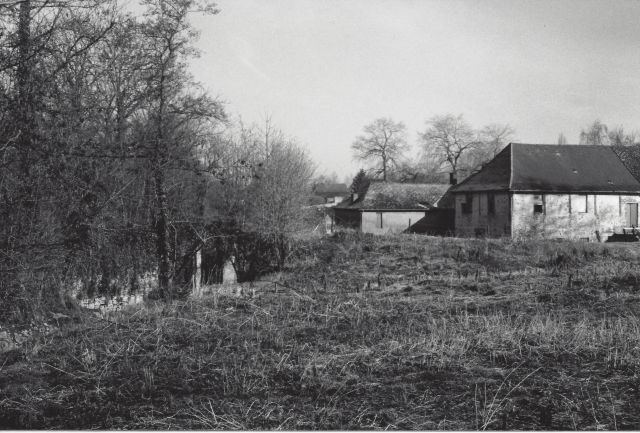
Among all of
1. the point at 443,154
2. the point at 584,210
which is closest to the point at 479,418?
the point at 584,210

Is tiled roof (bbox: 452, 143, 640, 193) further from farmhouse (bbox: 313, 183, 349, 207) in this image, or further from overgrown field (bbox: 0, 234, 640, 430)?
farmhouse (bbox: 313, 183, 349, 207)

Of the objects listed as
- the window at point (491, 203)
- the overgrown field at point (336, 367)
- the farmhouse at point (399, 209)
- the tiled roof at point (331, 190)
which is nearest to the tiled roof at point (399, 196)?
the farmhouse at point (399, 209)

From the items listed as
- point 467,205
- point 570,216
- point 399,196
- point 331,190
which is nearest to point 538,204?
point 570,216

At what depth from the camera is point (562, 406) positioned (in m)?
4.68

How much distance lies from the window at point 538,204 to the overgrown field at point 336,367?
25.3m

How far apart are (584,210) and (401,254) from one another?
17.4 metres

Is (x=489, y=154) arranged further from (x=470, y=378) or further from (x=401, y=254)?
(x=470, y=378)

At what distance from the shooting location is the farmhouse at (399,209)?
45.2m

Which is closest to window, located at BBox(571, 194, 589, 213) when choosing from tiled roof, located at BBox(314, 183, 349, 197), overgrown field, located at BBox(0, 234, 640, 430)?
overgrown field, located at BBox(0, 234, 640, 430)

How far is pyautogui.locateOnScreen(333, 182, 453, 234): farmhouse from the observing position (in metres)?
45.2

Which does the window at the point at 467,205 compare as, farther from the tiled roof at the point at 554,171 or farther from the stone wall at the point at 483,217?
the tiled roof at the point at 554,171

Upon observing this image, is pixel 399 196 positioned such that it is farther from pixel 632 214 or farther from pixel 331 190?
pixel 331 190

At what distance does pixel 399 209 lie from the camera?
45312mm

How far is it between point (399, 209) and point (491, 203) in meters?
10.7
